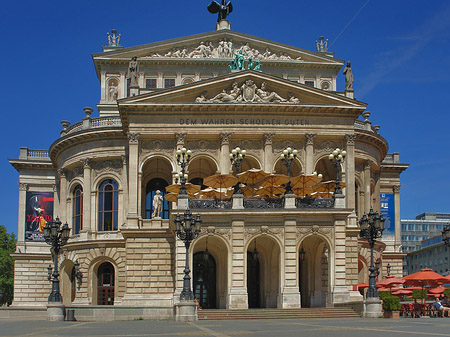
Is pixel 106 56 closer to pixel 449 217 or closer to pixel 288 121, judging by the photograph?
pixel 288 121

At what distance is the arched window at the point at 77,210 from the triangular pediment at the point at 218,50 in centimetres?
1258

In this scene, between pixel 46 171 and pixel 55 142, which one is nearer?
pixel 55 142

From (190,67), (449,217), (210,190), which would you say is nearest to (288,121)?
(210,190)

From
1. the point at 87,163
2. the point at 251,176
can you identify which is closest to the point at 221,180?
the point at 251,176

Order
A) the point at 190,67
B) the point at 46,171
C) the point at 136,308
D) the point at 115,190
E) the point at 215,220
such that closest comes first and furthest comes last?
the point at 136,308, the point at 215,220, the point at 115,190, the point at 190,67, the point at 46,171

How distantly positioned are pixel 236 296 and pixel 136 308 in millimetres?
6201

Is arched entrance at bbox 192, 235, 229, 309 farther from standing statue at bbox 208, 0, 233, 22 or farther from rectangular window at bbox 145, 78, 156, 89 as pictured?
standing statue at bbox 208, 0, 233, 22

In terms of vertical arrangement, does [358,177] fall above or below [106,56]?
below

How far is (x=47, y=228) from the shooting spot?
4019 centimetres

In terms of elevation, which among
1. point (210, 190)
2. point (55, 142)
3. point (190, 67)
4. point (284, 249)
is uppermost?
point (190, 67)

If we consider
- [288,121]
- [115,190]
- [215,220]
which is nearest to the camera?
[215,220]

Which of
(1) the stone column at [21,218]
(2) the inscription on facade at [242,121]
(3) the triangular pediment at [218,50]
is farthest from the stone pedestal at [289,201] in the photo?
(1) the stone column at [21,218]

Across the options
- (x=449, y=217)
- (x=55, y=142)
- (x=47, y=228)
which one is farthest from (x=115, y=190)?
(x=449, y=217)

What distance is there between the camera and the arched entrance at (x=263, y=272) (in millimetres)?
46094
